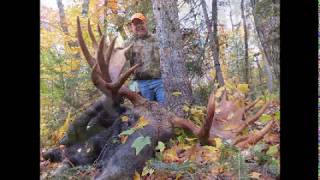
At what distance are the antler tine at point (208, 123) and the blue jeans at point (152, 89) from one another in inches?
13.9

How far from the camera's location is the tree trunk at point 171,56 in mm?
3221

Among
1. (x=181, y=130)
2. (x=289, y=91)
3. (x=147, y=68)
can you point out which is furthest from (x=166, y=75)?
(x=289, y=91)

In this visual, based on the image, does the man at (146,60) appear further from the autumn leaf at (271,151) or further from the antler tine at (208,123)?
the autumn leaf at (271,151)

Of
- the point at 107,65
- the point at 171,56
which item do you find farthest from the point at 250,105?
the point at 107,65

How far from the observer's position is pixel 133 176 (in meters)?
3.13

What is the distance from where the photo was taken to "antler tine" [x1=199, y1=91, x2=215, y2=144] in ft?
10.5

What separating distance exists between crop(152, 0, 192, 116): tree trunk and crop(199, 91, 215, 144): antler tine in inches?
6.2

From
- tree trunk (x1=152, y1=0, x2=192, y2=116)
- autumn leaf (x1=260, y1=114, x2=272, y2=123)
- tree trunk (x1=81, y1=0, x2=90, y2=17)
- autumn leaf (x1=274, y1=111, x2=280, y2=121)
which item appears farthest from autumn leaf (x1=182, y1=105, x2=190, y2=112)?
tree trunk (x1=81, y1=0, x2=90, y2=17)

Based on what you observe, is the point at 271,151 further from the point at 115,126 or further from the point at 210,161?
the point at 115,126

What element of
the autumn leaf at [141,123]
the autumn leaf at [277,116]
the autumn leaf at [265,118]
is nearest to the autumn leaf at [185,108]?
the autumn leaf at [141,123]

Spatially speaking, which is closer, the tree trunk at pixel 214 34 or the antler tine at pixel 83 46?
the antler tine at pixel 83 46
